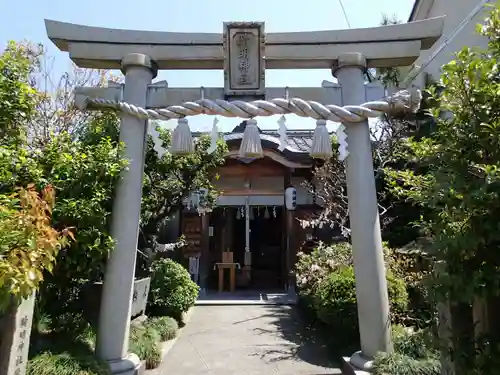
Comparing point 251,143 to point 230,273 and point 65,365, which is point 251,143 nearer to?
point 65,365

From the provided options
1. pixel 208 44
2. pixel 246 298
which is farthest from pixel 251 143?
pixel 246 298

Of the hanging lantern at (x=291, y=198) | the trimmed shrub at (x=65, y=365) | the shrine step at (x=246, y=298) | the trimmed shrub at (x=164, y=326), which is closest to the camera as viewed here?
the trimmed shrub at (x=65, y=365)

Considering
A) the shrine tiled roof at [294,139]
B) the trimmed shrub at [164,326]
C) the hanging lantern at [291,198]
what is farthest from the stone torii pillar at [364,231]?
the hanging lantern at [291,198]

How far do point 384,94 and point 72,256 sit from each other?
4.68 metres

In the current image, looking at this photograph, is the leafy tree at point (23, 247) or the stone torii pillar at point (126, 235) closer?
the leafy tree at point (23, 247)

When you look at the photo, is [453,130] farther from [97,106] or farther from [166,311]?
[166,311]

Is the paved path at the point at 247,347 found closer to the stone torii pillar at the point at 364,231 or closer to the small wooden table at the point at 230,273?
the stone torii pillar at the point at 364,231

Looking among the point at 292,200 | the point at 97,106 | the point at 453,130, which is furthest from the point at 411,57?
the point at 292,200

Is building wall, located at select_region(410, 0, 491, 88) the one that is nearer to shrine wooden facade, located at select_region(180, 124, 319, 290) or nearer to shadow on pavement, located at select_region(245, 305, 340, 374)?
shrine wooden facade, located at select_region(180, 124, 319, 290)

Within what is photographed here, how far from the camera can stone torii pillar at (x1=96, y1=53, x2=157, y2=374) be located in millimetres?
4871

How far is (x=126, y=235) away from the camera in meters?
5.04

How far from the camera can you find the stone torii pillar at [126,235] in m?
4.87

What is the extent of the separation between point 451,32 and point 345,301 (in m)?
8.34

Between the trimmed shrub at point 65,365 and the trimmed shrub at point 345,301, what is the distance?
3.84 metres
